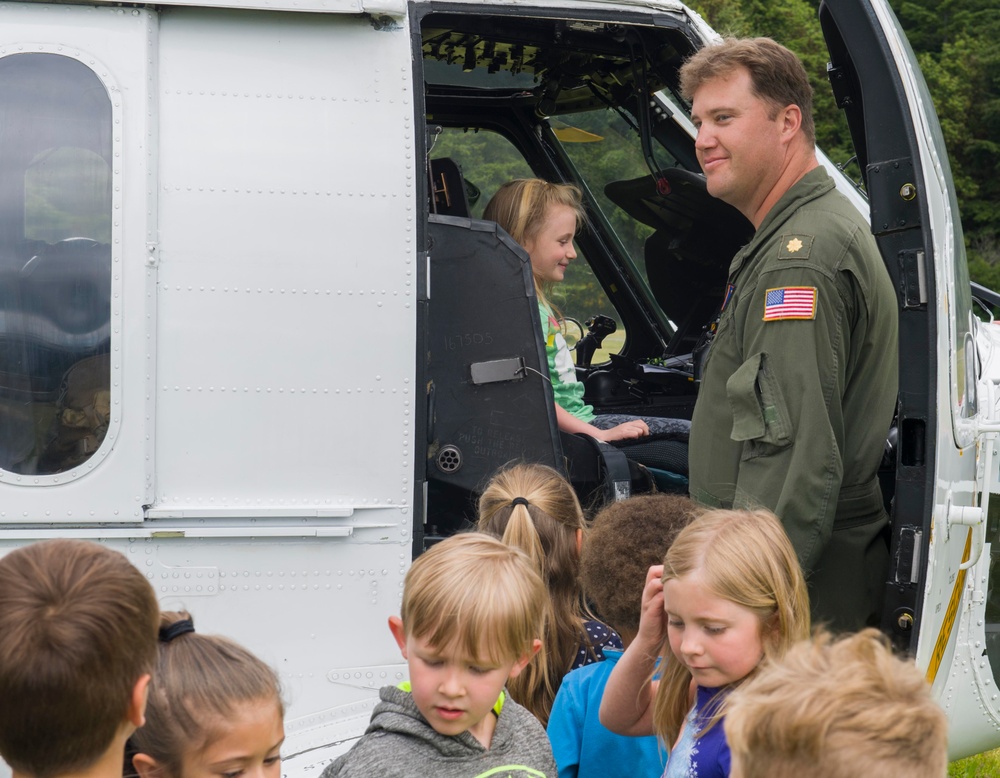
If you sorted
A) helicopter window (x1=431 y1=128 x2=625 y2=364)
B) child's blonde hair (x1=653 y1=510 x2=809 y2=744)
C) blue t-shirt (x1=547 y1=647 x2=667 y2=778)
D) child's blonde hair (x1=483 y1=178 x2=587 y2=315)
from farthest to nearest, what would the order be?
helicopter window (x1=431 y1=128 x2=625 y2=364) → child's blonde hair (x1=483 y1=178 x2=587 y2=315) → blue t-shirt (x1=547 y1=647 x2=667 y2=778) → child's blonde hair (x1=653 y1=510 x2=809 y2=744)

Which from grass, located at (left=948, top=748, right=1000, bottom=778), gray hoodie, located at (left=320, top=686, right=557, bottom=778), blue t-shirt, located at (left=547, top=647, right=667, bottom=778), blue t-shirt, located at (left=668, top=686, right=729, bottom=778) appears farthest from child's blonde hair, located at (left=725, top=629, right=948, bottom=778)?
grass, located at (left=948, top=748, right=1000, bottom=778)

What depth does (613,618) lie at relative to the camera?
7.29 ft

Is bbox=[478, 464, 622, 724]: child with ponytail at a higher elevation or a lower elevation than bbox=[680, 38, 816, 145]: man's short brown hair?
lower

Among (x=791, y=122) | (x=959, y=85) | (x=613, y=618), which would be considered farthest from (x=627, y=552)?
(x=959, y=85)

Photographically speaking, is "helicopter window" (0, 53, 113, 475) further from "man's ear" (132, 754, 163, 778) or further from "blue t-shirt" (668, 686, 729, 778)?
"blue t-shirt" (668, 686, 729, 778)

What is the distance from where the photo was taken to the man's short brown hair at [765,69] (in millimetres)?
2717

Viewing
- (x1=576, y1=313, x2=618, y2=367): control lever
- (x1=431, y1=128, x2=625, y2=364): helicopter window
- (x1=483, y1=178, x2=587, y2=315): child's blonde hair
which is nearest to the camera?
(x1=483, y1=178, x2=587, y2=315): child's blonde hair

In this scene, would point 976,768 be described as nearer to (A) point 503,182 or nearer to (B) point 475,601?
(A) point 503,182

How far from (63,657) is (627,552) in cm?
112

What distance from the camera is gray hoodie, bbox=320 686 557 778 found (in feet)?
5.72

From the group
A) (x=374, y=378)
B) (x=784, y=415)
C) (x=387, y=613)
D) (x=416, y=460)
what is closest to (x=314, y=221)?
(x=374, y=378)

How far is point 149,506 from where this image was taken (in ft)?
8.61

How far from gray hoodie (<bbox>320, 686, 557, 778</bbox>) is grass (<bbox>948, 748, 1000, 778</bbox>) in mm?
2996

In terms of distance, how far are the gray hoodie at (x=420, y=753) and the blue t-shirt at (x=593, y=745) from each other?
0.26 meters
